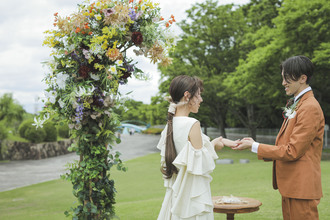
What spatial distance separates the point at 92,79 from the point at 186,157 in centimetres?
172

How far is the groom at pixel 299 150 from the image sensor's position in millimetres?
3184

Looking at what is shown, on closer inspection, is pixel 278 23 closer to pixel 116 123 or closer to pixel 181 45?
pixel 181 45

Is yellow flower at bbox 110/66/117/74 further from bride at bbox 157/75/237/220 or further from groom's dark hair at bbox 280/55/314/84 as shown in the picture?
groom's dark hair at bbox 280/55/314/84

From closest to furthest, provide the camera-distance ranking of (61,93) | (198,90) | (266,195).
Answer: (198,90)
(61,93)
(266,195)

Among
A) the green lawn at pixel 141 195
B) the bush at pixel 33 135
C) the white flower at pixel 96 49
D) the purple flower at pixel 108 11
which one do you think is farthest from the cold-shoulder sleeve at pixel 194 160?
the bush at pixel 33 135

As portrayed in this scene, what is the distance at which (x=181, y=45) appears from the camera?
3125cm

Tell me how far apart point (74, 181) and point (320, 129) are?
9.68 ft

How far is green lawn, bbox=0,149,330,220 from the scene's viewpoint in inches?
312

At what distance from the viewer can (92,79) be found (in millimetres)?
4340

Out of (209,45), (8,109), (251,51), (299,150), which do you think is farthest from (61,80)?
(209,45)

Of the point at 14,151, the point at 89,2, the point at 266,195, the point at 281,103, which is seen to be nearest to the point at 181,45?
the point at 281,103

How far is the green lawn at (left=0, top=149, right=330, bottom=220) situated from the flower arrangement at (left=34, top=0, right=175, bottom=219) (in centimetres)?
352

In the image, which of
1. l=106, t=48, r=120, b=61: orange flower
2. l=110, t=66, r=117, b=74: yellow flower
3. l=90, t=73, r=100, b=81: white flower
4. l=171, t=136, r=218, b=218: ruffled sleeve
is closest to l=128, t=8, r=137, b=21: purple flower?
Answer: l=106, t=48, r=120, b=61: orange flower

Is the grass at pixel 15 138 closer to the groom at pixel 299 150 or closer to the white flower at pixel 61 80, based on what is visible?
the white flower at pixel 61 80
